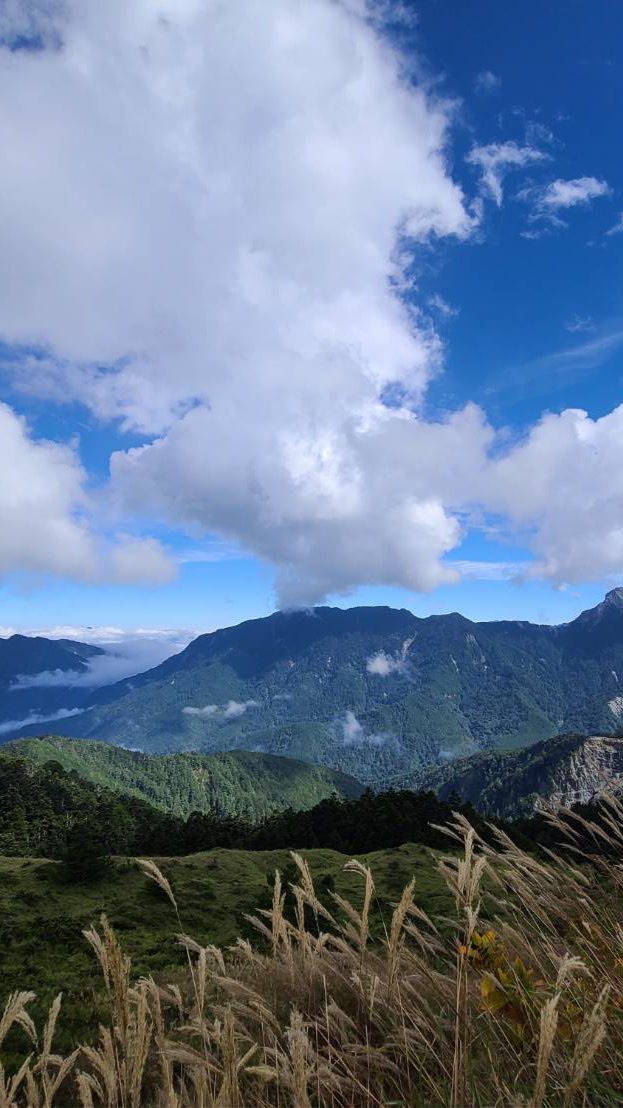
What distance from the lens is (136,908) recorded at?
2664 centimetres

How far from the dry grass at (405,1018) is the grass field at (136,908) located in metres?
7.60

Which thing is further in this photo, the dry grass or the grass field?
the grass field

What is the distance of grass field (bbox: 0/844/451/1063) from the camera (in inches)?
579

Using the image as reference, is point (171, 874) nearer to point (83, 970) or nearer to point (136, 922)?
point (136, 922)

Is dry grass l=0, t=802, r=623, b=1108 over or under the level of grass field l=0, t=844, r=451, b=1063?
over

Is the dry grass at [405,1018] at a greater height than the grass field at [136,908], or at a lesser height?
greater

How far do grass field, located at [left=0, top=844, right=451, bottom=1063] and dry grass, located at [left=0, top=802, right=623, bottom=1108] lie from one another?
7.60 metres

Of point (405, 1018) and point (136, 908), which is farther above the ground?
point (405, 1018)

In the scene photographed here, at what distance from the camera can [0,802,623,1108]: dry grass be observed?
7.15 ft

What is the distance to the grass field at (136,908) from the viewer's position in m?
14.7

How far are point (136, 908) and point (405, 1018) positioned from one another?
93.6 ft

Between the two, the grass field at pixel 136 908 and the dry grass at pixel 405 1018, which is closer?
the dry grass at pixel 405 1018

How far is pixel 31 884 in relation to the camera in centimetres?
3098

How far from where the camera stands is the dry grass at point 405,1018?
7.15 ft
